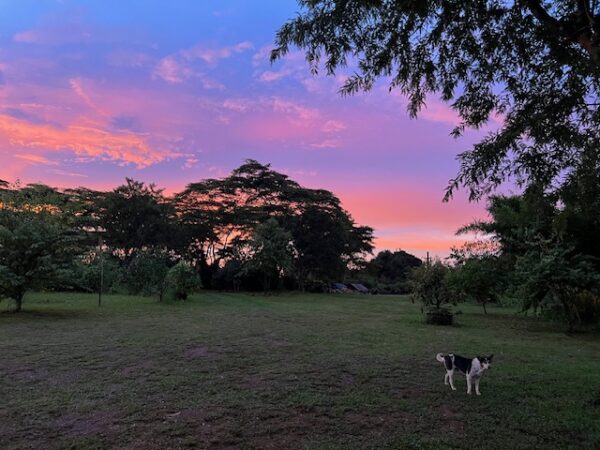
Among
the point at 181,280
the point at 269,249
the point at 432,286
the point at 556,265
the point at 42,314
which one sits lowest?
the point at 42,314

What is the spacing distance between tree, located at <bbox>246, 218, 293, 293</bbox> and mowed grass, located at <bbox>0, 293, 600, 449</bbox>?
54.4 ft

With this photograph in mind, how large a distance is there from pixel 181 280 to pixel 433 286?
10.4m

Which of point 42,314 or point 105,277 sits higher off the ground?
point 105,277

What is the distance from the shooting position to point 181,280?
62.5 feet

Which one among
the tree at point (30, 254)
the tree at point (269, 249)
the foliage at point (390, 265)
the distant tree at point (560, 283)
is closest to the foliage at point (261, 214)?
the tree at point (269, 249)

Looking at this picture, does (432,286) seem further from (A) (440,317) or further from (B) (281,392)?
(B) (281,392)

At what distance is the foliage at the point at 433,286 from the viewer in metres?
14.0

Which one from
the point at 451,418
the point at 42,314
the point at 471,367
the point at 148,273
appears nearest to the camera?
the point at 451,418

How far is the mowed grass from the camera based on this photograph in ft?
12.5

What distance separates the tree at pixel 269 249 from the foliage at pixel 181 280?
750 cm

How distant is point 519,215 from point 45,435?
12.5 m

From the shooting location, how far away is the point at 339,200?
114 ft

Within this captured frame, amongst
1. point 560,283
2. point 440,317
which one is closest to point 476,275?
point 440,317

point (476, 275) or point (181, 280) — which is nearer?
point (476, 275)
